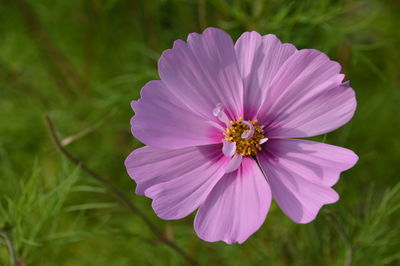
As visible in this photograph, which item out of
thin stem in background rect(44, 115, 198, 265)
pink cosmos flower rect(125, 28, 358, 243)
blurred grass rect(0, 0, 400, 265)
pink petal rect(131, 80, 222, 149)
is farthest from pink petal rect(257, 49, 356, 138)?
blurred grass rect(0, 0, 400, 265)

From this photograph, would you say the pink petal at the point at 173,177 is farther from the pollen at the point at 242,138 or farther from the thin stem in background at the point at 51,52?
the thin stem in background at the point at 51,52

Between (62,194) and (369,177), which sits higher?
(62,194)

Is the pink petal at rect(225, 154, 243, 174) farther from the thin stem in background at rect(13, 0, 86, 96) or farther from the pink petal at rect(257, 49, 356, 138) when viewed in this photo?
the thin stem in background at rect(13, 0, 86, 96)

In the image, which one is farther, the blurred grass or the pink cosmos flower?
the blurred grass

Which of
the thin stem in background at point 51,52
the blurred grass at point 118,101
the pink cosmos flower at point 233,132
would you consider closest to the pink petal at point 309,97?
the pink cosmos flower at point 233,132

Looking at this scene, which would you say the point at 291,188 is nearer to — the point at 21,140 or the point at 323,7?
the point at 323,7

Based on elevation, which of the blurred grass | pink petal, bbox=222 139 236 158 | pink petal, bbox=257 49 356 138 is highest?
pink petal, bbox=257 49 356 138

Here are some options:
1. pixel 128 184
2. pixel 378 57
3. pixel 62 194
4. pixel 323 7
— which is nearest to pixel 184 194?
pixel 62 194

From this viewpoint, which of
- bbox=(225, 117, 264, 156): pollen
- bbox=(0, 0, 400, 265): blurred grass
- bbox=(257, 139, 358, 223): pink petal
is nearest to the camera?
bbox=(257, 139, 358, 223): pink petal
